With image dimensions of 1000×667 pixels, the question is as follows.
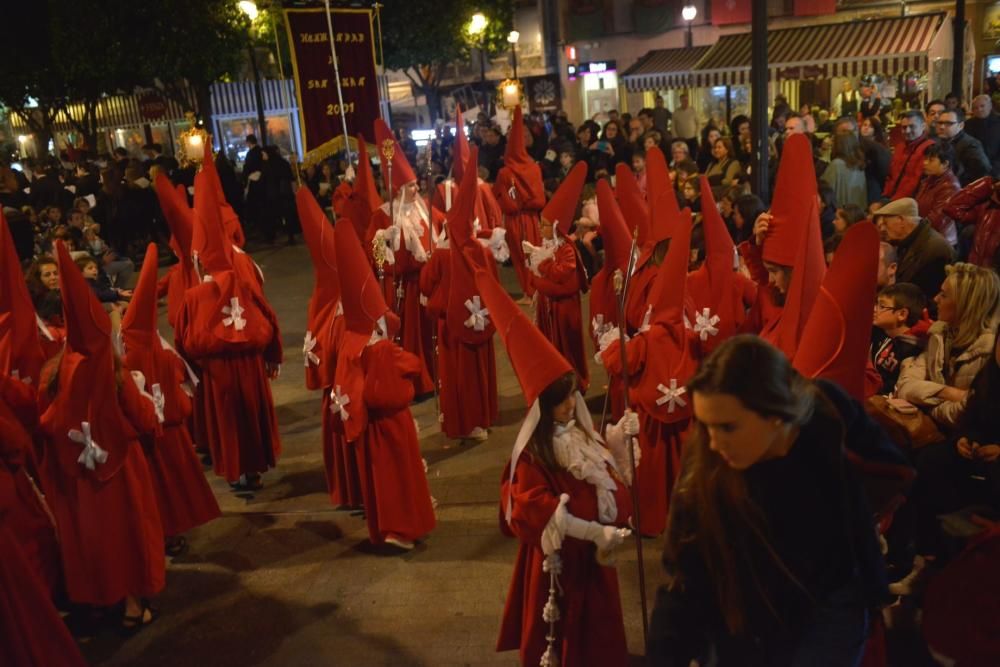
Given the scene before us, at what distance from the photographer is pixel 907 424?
4496mm

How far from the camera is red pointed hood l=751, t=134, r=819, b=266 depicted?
5.09 m

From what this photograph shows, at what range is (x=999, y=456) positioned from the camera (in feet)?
13.0

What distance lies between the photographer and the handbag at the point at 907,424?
4.46 meters

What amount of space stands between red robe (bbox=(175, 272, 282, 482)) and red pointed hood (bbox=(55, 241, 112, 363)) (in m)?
1.63

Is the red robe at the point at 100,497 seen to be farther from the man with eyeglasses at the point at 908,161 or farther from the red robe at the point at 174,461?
the man with eyeglasses at the point at 908,161

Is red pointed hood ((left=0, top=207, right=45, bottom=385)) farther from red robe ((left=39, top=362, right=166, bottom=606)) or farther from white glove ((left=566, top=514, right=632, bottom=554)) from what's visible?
white glove ((left=566, top=514, right=632, bottom=554))

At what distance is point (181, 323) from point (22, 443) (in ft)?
7.20

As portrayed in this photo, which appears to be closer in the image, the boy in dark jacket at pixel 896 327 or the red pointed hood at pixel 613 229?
the boy in dark jacket at pixel 896 327

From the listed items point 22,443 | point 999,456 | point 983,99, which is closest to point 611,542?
point 999,456

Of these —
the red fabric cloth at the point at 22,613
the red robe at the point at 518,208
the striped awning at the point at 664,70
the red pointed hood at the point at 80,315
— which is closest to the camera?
the red fabric cloth at the point at 22,613

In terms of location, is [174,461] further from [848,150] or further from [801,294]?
[848,150]

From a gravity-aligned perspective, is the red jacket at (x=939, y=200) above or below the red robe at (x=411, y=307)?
above

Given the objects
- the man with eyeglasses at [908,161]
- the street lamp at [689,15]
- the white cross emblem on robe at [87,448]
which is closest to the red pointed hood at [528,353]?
the white cross emblem on robe at [87,448]

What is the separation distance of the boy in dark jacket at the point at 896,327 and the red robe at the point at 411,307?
4130mm
